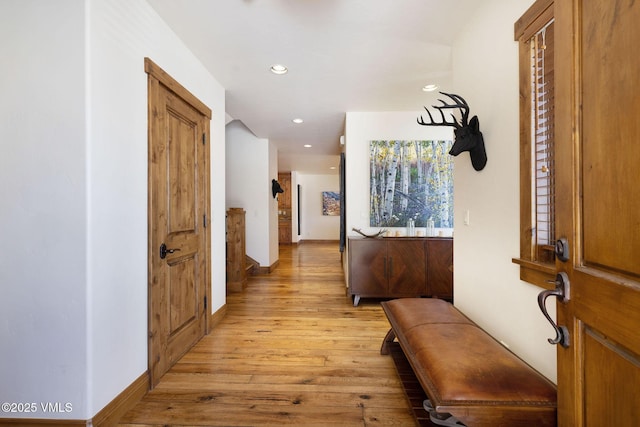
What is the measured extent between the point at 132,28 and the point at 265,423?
248 centimetres

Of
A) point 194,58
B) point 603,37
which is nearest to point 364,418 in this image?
point 603,37

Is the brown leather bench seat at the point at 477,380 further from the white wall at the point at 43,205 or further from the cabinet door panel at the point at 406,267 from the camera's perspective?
the cabinet door panel at the point at 406,267

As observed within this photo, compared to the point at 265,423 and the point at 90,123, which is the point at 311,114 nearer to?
the point at 90,123

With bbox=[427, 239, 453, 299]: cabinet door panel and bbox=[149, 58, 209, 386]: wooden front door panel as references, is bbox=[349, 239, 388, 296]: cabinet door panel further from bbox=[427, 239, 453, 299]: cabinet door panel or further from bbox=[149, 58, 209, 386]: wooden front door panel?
bbox=[149, 58, 209, 386]: wooden front door panel

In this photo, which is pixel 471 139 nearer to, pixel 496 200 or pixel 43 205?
pixel 496 200

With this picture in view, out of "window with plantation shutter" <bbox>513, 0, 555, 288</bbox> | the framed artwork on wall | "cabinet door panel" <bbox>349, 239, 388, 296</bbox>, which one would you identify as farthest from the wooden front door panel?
the framed artwork on wall

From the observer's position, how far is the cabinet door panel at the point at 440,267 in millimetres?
3568

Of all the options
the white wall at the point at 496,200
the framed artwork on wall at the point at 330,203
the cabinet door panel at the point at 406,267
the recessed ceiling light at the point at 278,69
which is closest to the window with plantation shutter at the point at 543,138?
the white wall at the point at 496,200

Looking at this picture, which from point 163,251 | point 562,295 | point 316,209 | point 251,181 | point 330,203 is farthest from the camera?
point 316,209

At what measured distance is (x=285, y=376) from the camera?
210 cm

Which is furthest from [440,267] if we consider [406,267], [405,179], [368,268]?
[405,179]

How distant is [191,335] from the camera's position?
253 cm

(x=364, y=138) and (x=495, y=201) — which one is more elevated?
(x=364, y=138)

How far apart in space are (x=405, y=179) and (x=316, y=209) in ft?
23.8
